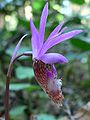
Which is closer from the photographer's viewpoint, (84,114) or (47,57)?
(47,57)

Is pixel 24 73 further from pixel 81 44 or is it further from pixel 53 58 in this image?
pixel 53 58

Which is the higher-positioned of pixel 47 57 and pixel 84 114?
pixel 47 57

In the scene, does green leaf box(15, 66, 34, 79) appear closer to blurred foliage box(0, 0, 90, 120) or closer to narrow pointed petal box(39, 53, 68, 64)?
blurred foliage box(0, 0, 90, 120)

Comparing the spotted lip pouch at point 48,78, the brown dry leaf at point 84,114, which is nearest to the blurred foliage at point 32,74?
the brown dry leaf at point 84,114

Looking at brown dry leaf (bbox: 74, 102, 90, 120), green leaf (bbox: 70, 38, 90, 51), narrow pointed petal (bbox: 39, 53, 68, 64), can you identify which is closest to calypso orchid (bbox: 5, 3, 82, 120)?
narrow pointed petal (bbox: 39, 53, 68, 64)

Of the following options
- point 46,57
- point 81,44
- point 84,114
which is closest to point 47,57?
point 46,57

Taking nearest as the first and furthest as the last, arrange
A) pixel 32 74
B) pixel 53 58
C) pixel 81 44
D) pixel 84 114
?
pixel 53 58 < pixel 84 114 < pixel 32 74 < pixel 81 44

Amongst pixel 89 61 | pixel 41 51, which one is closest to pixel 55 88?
pixel 41 51

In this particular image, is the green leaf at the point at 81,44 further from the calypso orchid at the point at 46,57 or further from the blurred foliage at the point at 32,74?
the calypso orchid at the point at 46,57
